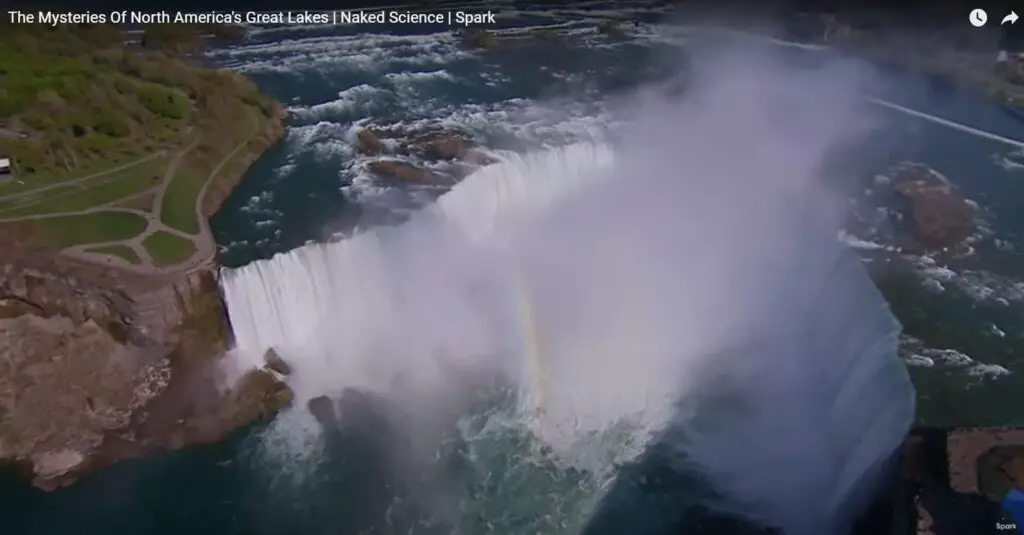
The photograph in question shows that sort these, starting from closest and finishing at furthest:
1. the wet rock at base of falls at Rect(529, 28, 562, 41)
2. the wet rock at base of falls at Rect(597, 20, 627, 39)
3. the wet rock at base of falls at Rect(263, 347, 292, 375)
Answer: the wet rock at base of falls at Rect(263, 347, 292, 375) → the wet rock at base of falls at Rect(529, 28, 562, 41) → the wet rock at base of falls at Rect(597, 20, 627, 39)

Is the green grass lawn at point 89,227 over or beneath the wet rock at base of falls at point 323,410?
over

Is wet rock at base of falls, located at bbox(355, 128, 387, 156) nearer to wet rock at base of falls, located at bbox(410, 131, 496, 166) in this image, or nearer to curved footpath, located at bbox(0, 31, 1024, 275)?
wet rock at base of falls, located at bbox(410, 131, 496, 166)

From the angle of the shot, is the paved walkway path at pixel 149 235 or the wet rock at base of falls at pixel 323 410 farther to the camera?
the wet rock at base of falls at pixel 323 410

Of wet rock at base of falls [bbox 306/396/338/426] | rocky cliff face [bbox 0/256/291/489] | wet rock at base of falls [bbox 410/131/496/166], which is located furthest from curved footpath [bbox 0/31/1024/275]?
wet rock at base of falls [bbox 410/131/496/166]

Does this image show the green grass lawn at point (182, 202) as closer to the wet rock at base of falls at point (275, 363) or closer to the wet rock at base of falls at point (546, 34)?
the wet rock at base of falls at point (275, 363)

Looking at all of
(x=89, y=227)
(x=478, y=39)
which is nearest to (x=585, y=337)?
(x=89, y=227)

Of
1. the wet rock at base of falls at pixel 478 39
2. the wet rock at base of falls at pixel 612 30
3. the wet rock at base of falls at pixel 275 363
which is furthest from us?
the wet rock at base of falls at pixel 612 30

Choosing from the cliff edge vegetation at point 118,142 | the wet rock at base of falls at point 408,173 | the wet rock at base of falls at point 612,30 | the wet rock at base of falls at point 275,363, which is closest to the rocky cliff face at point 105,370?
the wet rock at base of falls at point 275,363
